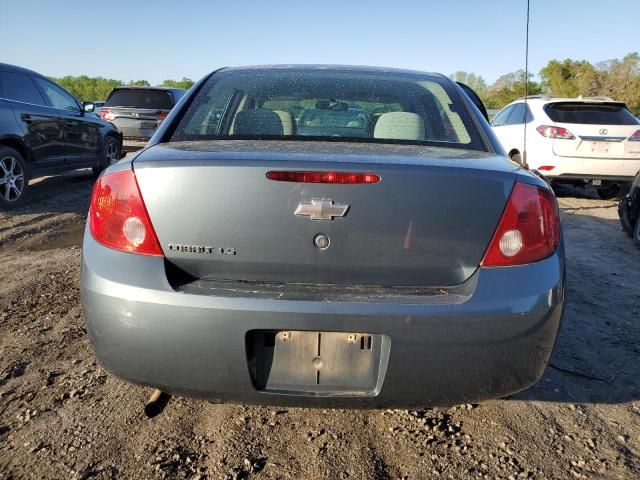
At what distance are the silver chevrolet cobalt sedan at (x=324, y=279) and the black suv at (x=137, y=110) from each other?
9.18 meters

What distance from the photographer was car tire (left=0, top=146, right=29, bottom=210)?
20.0 ft

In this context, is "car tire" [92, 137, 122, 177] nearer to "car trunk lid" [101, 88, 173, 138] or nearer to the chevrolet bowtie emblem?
"car trunk lid" [101, 88, 173, 138]

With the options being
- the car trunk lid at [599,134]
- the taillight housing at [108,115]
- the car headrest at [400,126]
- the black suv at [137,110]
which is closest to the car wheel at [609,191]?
the car trunk lid at [599,134]

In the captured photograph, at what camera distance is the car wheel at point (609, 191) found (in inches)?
329

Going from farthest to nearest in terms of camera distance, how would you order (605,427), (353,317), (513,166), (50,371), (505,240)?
(50,371) < (605,427) < (513,166) < (505,240) < (353,317)

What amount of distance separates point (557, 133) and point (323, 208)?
22.9ft

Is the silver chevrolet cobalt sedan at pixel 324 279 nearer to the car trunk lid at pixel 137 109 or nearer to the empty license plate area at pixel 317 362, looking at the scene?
the empty license plate area at pixel 317 362

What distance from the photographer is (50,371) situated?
8.57 feet

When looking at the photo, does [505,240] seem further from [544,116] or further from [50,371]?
[544,116]

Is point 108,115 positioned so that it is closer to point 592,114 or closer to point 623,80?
point 592,114

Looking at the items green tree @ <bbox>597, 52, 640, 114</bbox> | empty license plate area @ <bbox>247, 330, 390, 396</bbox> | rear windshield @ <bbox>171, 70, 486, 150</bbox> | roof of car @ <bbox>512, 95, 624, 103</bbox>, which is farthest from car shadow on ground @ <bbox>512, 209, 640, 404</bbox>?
green tree @ <bbox>597, 52, 640, 114</bbox>

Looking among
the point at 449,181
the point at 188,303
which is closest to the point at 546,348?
the point at 449,181

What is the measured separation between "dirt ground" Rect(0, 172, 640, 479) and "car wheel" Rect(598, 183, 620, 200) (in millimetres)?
6163

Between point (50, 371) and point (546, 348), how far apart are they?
7.77 ft
